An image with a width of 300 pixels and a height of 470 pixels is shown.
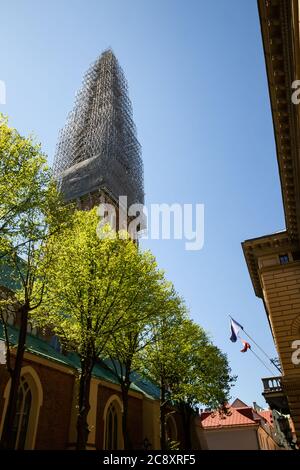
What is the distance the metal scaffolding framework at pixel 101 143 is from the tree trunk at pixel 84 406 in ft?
149

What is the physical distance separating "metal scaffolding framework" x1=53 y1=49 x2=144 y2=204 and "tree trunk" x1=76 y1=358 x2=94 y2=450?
149 ft

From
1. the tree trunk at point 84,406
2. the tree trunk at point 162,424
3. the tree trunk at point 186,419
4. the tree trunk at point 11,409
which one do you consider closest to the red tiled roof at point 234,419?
the tree trunk at point 186,419

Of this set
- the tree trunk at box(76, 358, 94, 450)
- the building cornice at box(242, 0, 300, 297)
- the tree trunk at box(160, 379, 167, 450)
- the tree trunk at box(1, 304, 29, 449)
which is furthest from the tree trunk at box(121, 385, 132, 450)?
the building cornice at box(242, 0, 300, 297)

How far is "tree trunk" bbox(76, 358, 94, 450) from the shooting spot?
15.1 metres

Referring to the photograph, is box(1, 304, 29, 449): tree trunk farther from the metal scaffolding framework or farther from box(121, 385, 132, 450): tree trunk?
the metal scaffolding framework

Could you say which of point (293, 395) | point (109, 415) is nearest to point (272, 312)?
point (293, 395)

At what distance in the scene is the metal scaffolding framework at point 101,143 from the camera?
61.8m

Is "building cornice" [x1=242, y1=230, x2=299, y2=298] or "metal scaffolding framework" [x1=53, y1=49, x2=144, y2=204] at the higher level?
"metal scaffolding framework" [x1=53, y1=49, x2=144, y2=204]

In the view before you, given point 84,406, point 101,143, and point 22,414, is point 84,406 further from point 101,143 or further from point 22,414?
point 101,143

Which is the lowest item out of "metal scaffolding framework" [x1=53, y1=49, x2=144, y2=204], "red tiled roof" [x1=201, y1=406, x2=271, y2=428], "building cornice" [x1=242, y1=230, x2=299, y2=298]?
"red tiled roof" [x1=201, y1=406, x2=271, y2=428]

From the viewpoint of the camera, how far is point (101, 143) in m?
64.0

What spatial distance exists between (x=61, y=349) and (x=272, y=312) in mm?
16282

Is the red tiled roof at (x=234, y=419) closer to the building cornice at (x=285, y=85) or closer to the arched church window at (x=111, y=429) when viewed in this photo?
the arched church window at (x=111, y=429)
